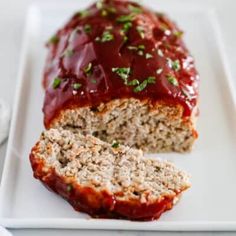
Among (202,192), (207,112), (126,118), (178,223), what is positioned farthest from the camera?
(207,112)

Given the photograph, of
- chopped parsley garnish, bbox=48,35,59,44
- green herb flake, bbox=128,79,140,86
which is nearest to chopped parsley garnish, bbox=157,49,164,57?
green herb flake, bbox=128,79,140,86

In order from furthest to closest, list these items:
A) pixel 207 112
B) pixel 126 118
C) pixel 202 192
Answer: pixel 207 112, pixel 126 118, pixel 202 192

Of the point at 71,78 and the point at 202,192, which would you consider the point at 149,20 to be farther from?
the point at 202,192

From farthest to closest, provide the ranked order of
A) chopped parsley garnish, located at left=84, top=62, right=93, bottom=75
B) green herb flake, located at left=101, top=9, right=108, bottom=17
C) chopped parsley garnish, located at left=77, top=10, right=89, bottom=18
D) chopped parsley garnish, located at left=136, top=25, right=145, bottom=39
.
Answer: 1. chopped parsley garnish, located at left=77, top=10, right=89, bottom=18
2. green herb flake, located at left=101, top=9, right=108, bottom=17
3. chopped parsley garnish, located at left=136, top=25, right=145, bottom=39
4. chopped parsley garnish, located at left=84, top=62, right=93, bottom=75

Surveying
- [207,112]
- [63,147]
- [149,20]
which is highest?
[149,20]

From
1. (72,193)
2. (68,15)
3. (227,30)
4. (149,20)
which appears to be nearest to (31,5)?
(68,15)

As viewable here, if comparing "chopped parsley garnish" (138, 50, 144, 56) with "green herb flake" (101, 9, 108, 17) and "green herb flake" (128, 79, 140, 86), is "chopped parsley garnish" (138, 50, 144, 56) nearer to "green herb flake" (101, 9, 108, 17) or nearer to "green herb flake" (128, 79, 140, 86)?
"green herb flake" (128, 79, 140, 86)

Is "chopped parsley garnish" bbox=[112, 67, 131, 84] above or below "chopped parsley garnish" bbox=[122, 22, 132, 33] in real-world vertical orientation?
below

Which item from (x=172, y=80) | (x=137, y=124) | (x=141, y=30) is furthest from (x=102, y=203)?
(x=141, y=30)

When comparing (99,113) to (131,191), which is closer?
(131,191)
